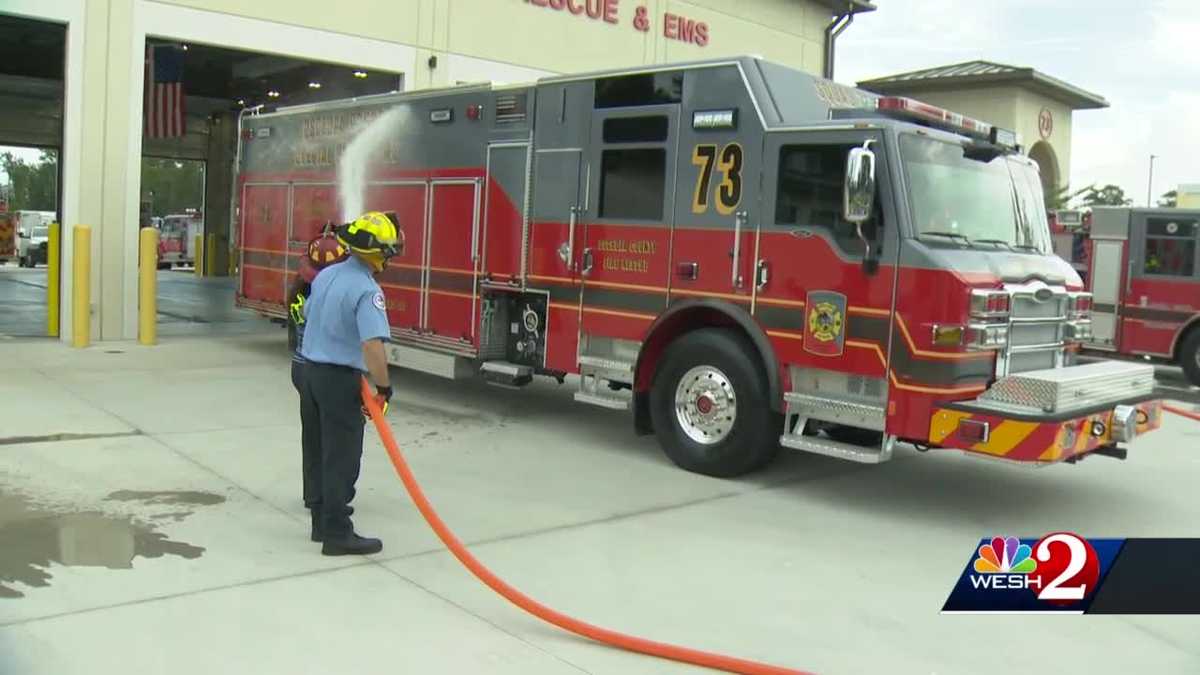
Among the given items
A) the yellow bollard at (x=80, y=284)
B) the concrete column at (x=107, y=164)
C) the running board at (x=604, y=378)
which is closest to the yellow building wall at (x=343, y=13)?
the concrete column at (x=107, y=164)

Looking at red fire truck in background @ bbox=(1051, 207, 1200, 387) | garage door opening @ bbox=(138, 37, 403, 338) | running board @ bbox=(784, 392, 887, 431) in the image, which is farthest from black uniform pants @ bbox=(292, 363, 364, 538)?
red fire truck in background @ bbox=(1051, 207, 1200, 387)

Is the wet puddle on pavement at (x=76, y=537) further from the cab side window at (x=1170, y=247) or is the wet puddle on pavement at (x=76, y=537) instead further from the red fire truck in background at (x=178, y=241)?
the red fire truck in background at (x=178, y=241)

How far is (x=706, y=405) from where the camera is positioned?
757 centimetres

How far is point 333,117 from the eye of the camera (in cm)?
1112

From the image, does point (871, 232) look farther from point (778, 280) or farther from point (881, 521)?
point (881, 521)

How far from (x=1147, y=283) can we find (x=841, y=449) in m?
10.5

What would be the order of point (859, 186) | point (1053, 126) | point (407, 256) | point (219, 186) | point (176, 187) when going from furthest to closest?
point (176, 187) → point (219, 186) → point (1053, 126) → point (407, 256) → point (859, 186)

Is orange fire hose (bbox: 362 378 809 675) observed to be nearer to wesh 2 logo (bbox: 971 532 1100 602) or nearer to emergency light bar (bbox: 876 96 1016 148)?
wesh 2 logo (bbox: 971 532 1100 602)

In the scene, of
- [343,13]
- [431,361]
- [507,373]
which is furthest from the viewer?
[343,13]

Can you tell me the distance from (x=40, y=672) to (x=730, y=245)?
16.3 feet

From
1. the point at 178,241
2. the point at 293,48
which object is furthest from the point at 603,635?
the point at 178,241

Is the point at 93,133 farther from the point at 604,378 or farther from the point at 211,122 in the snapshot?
the point at 211,122

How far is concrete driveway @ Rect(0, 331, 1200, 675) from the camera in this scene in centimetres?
443

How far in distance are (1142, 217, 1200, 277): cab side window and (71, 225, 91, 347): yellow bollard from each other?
14.0 m
